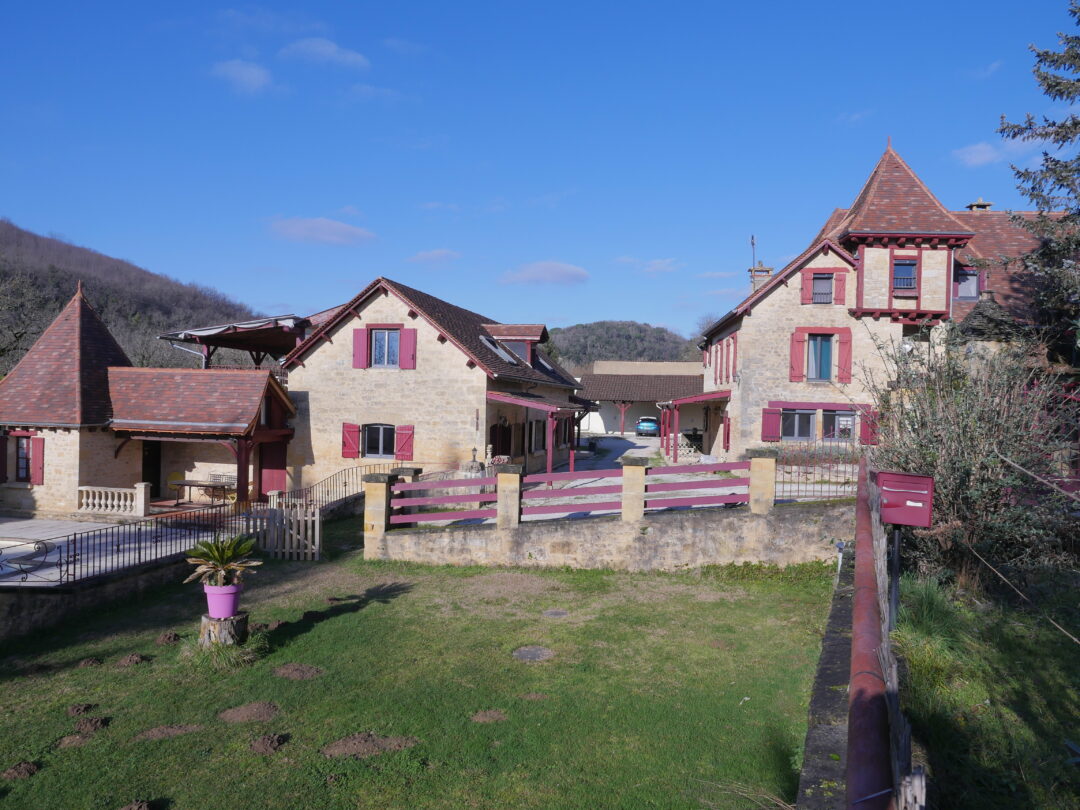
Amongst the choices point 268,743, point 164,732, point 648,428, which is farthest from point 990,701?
point 648,428

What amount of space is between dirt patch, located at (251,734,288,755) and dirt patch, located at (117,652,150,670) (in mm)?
3135

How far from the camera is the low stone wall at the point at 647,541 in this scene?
38.3 ft

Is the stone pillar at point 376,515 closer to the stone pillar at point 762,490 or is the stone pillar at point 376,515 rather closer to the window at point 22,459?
the stone pillar at point 762,490

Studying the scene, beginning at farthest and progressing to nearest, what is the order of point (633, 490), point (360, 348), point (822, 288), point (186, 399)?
point (822, 288) < point (360, 348) < point (186, 399) < point (633, 490)

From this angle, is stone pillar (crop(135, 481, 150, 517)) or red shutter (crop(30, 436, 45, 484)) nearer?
stone pillar (crop(135, 481, 150, 517))

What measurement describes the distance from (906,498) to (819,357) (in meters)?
19.1

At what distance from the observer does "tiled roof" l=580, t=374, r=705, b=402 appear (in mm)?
48000

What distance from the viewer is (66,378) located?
20.1m

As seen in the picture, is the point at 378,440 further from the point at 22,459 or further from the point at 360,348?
the point at 22,459

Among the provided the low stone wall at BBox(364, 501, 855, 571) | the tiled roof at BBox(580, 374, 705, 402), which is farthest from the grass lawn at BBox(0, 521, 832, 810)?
the tiled roof at BBox(580, 374, 705, 402)

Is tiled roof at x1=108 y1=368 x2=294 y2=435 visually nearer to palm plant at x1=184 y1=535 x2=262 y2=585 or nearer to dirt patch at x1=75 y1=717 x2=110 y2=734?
palm plant at x1=184 y1=535 x2=262 y2=585

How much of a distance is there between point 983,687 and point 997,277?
868 inches

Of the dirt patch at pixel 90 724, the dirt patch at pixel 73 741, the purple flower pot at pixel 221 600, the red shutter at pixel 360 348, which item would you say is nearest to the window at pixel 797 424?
the red shutter at pixel 360 348

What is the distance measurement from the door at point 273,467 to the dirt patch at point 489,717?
59.1 feet
